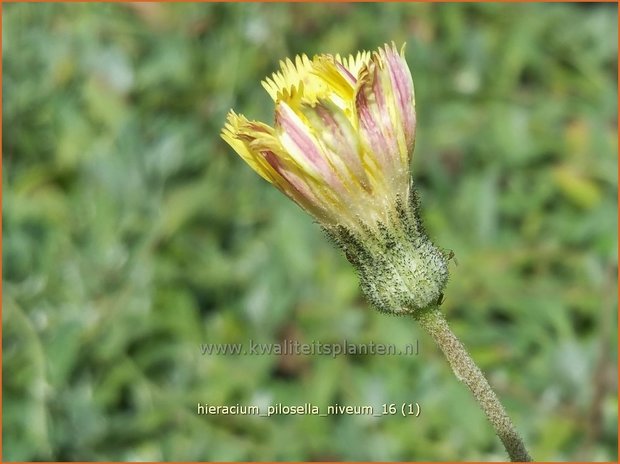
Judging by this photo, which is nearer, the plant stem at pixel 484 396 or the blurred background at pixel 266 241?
the plant stem at pixel 484 396

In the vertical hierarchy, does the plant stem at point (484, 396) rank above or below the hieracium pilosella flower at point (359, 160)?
below

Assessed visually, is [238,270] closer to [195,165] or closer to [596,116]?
[195,165]

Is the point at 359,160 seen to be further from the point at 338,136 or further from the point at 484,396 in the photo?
the point at 484,396

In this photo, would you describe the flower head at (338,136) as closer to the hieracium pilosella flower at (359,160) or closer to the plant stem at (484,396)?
the hieracium pilosella flower at (359,160)

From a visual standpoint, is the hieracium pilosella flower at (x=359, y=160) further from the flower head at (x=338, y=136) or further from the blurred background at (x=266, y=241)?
the blurred background at (x=266, y=241)

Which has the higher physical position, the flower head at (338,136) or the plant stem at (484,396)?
the flower head at (338,136)

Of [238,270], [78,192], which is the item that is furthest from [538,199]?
[78,192]

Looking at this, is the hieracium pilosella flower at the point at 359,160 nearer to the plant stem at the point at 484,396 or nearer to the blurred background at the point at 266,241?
the plant stem at the point at 484,396

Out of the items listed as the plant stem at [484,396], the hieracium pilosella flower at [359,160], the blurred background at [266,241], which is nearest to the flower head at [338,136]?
the hieracium pilosella flower at [359,160]
